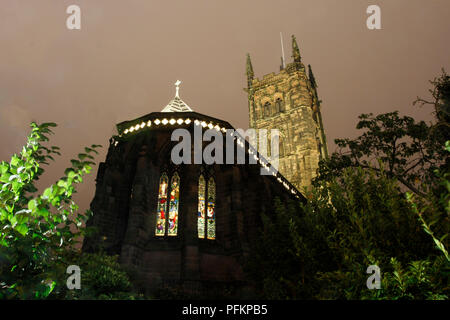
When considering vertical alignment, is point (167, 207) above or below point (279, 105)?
below

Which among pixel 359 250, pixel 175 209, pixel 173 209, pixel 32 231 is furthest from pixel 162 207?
pixel 32 231

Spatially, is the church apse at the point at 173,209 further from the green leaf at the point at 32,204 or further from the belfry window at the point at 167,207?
the green leaf at the point at 32,204

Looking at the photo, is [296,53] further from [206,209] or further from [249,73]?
[206,209]

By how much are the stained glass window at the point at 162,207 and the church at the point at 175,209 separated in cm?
6

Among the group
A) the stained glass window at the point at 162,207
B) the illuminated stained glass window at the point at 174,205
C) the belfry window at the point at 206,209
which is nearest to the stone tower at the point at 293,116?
the belfry window at the point at 206,209

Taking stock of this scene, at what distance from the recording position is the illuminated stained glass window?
20500 mm

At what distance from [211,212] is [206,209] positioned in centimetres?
41

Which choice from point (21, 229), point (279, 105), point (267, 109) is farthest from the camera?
point (267, 109)

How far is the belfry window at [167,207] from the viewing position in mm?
20453

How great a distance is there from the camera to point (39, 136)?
172 inches

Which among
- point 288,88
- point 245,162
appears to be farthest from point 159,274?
point 288,88

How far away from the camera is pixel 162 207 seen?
21172mm

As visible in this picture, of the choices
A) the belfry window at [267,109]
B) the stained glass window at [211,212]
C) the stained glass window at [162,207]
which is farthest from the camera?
the belfry window at [267,109]

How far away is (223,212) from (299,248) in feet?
42.4
